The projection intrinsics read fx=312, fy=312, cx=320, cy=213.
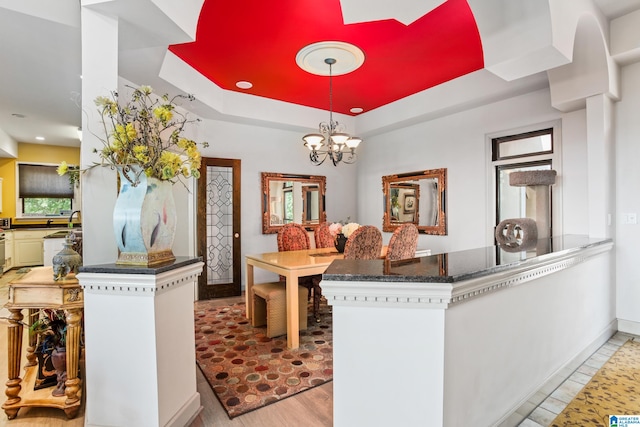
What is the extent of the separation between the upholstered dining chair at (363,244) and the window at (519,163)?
6.21ft

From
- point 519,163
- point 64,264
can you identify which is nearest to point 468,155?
point 519,163

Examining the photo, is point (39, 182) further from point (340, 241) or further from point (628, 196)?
point (628, 196)

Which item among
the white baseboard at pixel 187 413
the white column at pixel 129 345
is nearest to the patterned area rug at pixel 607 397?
the white baseboard at pixel 187 413

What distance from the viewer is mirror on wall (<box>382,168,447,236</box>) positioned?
4734mm

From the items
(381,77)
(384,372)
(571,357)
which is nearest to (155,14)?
(384,372)

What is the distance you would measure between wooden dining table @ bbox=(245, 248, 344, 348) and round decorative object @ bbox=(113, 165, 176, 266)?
140cm

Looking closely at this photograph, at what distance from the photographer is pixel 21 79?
320 centimetres

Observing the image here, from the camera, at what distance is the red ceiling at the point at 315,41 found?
2682mm

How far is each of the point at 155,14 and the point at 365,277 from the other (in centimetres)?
192

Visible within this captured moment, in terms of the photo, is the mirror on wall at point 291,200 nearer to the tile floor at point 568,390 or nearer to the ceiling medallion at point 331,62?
A: the ceiling medallion at point 331,62

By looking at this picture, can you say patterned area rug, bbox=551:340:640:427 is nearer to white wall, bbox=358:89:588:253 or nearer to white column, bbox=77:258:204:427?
white wall, bbox=358:89:588:253

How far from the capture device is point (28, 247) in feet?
21.8

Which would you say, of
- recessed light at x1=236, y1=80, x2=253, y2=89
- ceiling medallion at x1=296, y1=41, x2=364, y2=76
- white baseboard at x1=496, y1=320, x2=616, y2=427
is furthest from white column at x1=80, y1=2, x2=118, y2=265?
recessed light at x1=236, y1=80, x2=253, y2=89

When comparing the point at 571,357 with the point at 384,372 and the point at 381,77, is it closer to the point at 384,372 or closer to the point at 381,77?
the point at 384,372
